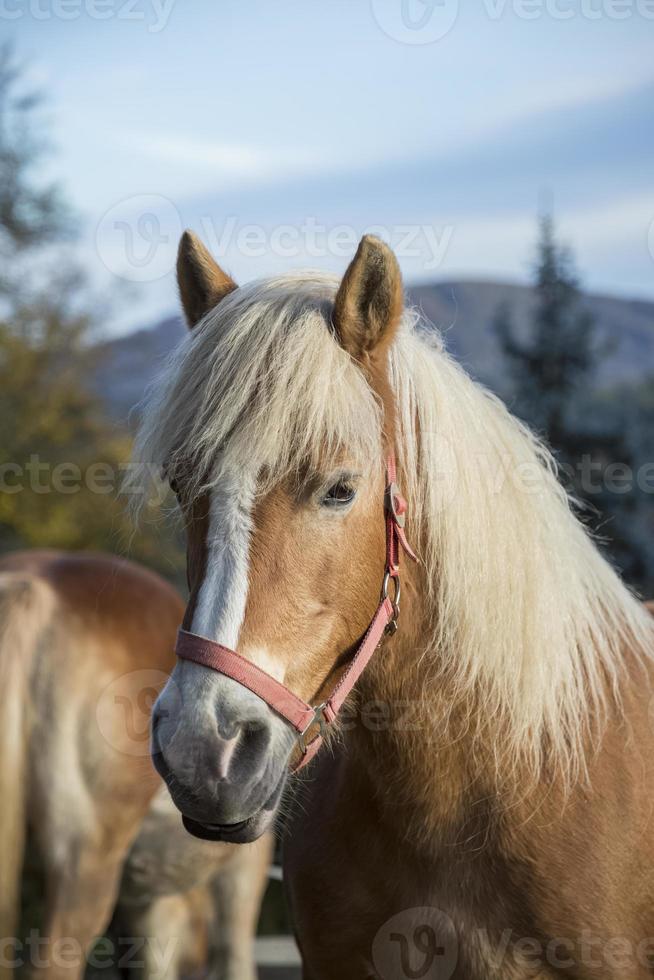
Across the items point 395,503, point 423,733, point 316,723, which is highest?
point 395,503

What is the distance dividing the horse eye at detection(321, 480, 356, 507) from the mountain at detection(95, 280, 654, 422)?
10849 mm

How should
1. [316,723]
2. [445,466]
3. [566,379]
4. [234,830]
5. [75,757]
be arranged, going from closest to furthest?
[234,830] < [316,723] < [445,466] < [75,757] < [566,379]

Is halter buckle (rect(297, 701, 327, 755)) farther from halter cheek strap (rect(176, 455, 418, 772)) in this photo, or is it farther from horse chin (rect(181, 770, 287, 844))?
horse chin (rect(181, 770, 287, 844))

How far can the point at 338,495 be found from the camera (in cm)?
193

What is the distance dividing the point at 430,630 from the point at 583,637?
1.46 ft

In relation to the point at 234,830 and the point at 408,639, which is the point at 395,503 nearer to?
the point at 408,639

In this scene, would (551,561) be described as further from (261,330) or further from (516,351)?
(516,351)

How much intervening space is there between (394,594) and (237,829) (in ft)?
2.01

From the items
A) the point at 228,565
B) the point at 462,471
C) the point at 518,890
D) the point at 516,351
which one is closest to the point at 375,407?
the point at 462,471

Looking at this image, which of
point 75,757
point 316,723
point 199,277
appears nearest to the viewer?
point 316,723

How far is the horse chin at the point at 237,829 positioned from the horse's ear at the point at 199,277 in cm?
125

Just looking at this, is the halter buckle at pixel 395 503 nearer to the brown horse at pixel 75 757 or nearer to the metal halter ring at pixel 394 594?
the metal halter ring at pixel 394 594

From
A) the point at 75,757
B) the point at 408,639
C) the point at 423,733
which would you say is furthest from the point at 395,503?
the point at 75,757

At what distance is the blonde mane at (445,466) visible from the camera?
A: 6.38ft
